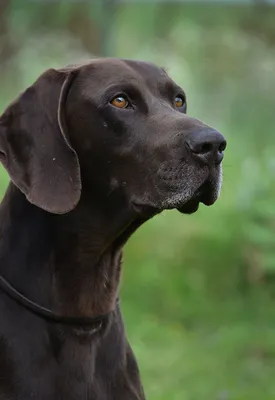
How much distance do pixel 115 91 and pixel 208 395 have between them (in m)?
2.62

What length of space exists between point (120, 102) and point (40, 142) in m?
0.32

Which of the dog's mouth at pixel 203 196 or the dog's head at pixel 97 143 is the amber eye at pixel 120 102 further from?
the dog's mouth at pixel 203 196

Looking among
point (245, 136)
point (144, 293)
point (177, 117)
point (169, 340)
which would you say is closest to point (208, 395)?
point (169, 340)

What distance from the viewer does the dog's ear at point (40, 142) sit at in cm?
302

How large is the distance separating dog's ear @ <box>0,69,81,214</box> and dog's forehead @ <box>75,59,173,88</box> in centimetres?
10

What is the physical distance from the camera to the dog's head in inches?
116

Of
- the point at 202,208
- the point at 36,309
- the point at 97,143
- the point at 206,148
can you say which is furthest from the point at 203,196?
the point at 202,208

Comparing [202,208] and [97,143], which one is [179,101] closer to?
[97,143]

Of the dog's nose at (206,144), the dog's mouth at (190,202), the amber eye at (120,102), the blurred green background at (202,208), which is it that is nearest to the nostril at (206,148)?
the dog's nose at (206,144)

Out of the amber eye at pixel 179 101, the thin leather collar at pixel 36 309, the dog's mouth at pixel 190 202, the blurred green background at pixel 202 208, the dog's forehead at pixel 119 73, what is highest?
the dog's forehead at pixel 119 73

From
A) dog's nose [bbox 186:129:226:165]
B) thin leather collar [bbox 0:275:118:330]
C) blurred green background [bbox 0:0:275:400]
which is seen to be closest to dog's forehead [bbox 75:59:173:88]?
dog's nose [bbox 186:129:226:165]

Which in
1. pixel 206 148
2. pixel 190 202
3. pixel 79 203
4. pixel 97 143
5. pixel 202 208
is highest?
pixel 206 148

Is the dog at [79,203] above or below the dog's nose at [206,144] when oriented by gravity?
below

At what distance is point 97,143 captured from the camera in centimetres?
303
